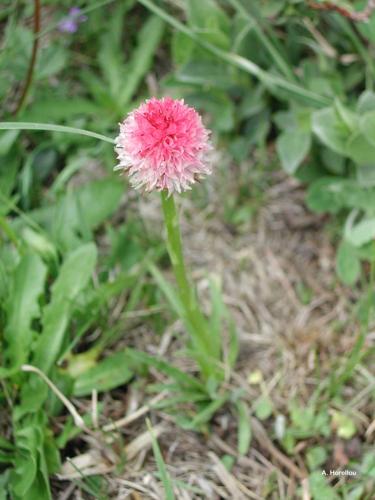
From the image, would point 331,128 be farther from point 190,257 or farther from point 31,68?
point 31,68

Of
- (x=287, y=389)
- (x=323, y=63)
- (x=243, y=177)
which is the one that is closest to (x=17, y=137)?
(x=243, y=177)

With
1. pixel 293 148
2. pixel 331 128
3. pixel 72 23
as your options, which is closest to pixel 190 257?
pixel 293 148

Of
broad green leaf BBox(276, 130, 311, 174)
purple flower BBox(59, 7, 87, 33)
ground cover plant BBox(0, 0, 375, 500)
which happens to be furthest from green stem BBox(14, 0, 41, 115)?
broad green leaf BBox(276, 130, 311, 174)

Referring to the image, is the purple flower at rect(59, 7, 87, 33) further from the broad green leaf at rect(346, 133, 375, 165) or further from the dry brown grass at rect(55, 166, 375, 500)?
the broad green leaf at rect(346, 133, 375, 165)

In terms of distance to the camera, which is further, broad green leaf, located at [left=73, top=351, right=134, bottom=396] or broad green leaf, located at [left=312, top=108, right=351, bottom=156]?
broad green leaf, located at [left=312, top=108, right=351, bottom=156]

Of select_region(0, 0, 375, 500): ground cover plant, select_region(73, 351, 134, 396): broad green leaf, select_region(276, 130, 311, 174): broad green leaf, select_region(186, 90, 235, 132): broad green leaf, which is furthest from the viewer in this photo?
select_region(186, 90, 235, 132): broad green leaf

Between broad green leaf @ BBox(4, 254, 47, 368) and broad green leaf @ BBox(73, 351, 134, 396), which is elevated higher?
broad green leaf @ BBox(4, 254, 47, 368)

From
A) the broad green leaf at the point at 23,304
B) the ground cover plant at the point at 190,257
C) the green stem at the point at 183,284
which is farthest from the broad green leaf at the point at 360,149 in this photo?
the broad green leaf at the point at 23,304
